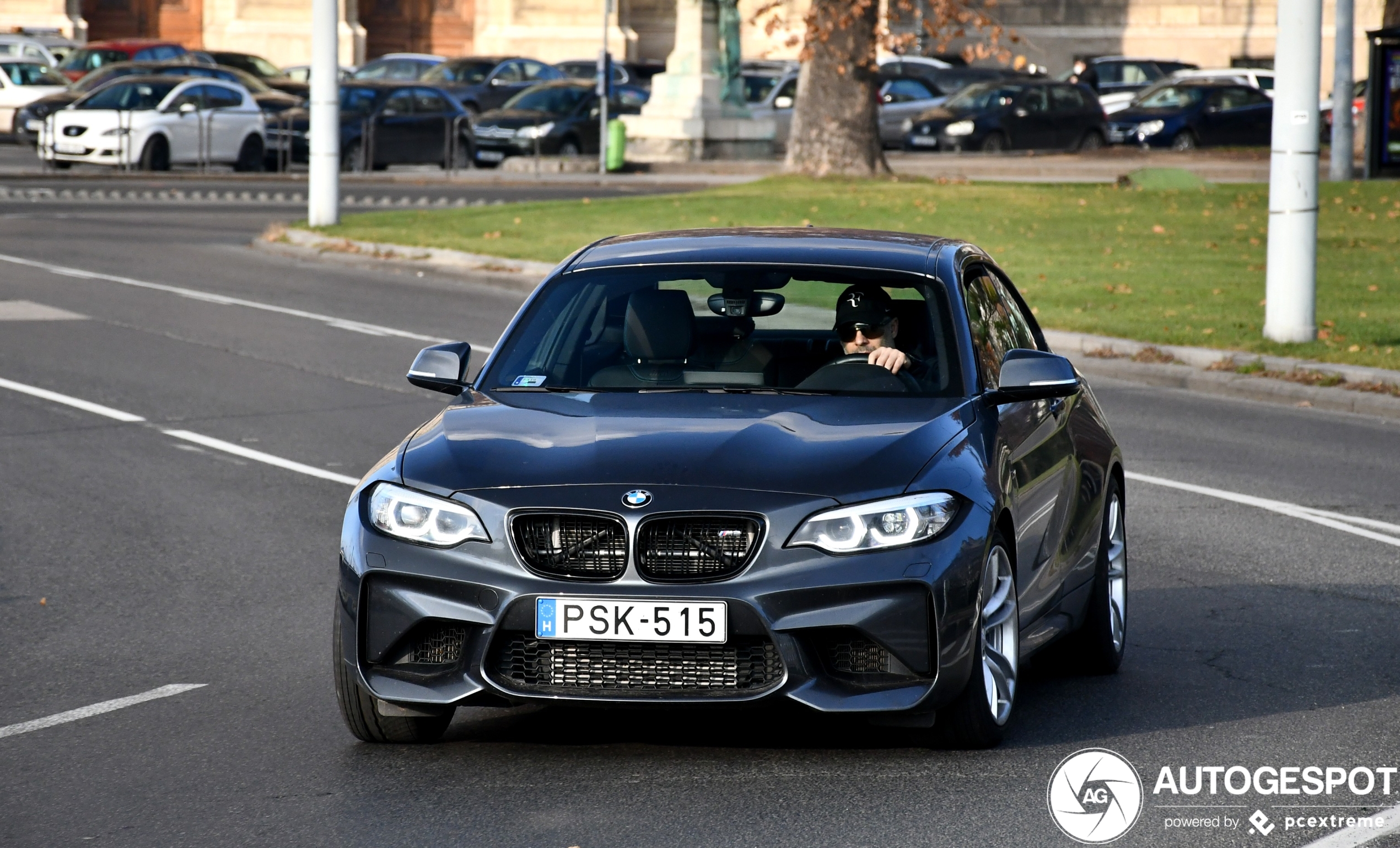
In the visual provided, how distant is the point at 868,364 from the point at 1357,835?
82.8 inches

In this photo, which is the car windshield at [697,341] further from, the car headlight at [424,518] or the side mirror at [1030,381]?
the car headlight at [424,518]

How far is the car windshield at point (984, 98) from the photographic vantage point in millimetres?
43969

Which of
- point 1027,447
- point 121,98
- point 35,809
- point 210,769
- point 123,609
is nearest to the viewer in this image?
point 35,809

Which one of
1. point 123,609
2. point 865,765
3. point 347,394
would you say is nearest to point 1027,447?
point 865,765

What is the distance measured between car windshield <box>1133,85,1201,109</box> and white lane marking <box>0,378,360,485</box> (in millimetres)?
35342

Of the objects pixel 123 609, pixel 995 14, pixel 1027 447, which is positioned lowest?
pixel 123 609

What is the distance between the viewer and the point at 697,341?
668 centimetres

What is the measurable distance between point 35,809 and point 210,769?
1.72ft

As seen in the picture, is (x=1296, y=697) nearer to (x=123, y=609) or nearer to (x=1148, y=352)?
(x=123, y=609)

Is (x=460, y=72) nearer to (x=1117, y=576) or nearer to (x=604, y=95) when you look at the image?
(x=604, y=95)

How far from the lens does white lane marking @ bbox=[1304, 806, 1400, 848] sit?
5.07 metres

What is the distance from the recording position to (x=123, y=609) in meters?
7.73

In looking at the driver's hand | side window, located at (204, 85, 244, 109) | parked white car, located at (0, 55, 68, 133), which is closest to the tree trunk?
side window, located at (204, 85, 244, 109)

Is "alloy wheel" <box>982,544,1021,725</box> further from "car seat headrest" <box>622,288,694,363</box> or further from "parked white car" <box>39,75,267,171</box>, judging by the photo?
"parked white car" <box>39,75,267,171</box>
